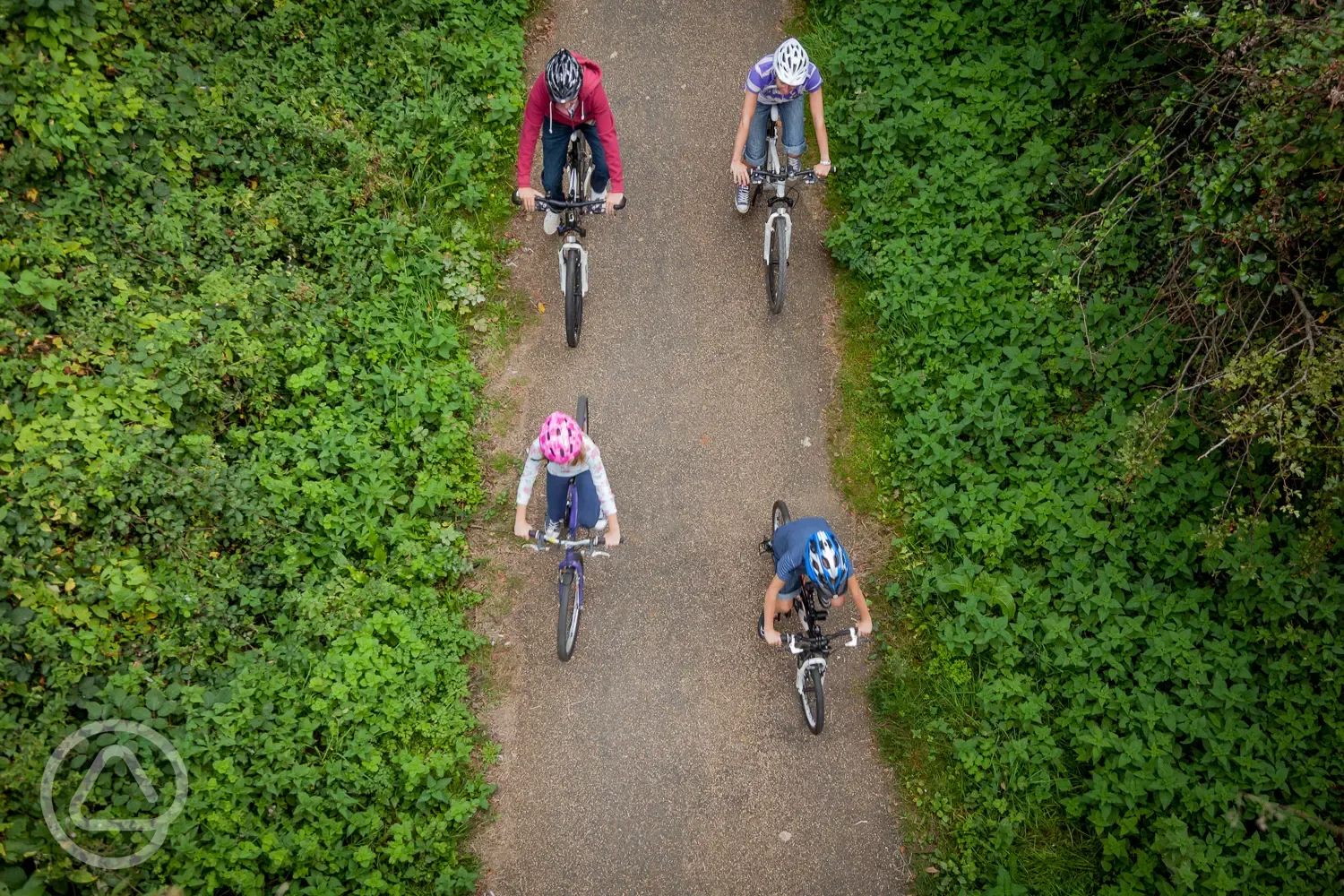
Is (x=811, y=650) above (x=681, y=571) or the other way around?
the other way around

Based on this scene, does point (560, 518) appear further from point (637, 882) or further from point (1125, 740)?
point (1125, 740)

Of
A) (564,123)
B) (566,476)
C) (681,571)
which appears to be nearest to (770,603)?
(681,571)

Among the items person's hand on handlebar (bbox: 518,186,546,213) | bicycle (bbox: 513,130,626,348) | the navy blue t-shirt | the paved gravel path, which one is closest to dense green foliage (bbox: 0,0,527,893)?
the paved gravel path

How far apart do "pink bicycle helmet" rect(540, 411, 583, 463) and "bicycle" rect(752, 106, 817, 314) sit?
3.88 m

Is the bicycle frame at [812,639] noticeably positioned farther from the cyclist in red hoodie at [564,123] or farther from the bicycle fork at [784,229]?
the cyclist in red hoodie at [564,123]

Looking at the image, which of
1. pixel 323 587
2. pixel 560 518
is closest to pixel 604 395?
pixel 560 518

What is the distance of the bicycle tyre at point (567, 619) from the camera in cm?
793

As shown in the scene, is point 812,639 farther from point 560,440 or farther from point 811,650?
point 560,440

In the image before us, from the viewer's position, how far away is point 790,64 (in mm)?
8234

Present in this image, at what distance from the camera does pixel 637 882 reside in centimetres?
767

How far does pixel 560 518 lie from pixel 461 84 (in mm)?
6286

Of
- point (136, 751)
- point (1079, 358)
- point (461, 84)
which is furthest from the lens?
point (461, 84)

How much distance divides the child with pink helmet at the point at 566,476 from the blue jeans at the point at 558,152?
9.65 ft

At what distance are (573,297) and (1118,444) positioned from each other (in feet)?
19.4
